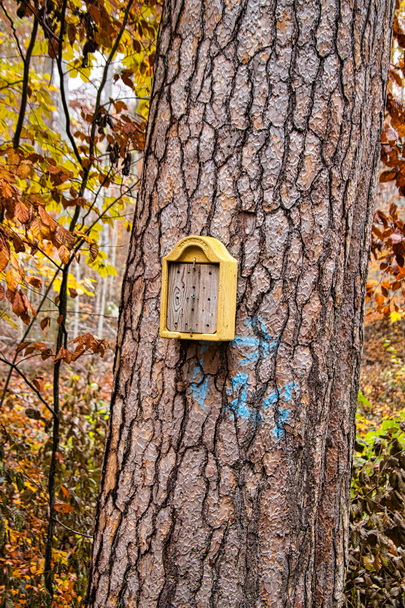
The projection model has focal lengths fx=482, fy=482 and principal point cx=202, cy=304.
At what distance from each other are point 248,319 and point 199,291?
0.16 meters

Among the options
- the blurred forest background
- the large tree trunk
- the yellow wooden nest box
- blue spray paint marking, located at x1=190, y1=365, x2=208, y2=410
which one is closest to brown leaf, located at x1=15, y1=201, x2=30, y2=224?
the blurred forest background

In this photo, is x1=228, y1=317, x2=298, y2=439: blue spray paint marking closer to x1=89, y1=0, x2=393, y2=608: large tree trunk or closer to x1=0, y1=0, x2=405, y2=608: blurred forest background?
x1=89, y1=0, x2=393, y2=608: large tree trunk

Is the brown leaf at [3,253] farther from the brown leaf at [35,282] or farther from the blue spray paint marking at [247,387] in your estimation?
the blue spray paint marking at [247,387]

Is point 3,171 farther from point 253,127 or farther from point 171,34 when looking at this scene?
point 253,127

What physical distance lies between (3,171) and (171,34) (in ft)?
2.74

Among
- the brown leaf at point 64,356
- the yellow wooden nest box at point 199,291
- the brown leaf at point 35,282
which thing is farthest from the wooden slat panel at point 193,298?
the brown leaf at point 35,282

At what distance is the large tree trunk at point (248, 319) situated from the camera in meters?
1.36

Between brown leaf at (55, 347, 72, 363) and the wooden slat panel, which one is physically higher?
the wooden slat panel

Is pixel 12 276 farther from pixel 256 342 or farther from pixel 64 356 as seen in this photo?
pixel 256 342

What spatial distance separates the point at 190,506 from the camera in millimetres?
1384

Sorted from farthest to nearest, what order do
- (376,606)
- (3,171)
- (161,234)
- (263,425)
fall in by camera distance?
(376,606) < (3,171) < (161,234) < (263,425)

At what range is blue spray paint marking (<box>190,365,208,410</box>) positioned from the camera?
55.1 inches

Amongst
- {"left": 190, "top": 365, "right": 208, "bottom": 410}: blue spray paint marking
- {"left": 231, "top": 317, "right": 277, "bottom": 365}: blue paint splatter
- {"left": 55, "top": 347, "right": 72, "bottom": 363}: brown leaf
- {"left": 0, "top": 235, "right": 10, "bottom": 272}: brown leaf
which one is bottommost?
{"left": 190, "top": 365, "right": 208, "bottom": 410}: blue spray paint marking

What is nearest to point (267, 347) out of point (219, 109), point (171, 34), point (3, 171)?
point (219, 109)
